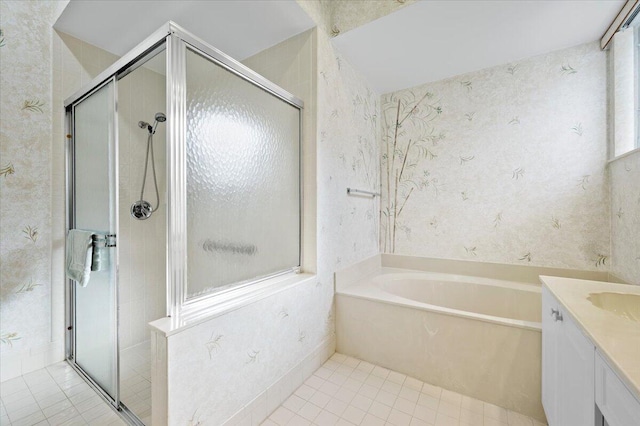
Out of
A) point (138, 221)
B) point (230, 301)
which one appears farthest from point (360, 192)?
point (138, 221)

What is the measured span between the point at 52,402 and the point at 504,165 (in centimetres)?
329

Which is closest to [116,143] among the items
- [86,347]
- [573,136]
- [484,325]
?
[86,347]

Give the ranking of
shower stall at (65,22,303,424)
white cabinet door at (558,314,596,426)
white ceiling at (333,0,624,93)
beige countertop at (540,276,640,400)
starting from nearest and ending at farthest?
1. beige countertop at (540,276,640,400)
2. white cabinet door at (558,314,596,426)
3. shower stall at (65,22,303,424)
4. white ceiling at (333,0,624,93)

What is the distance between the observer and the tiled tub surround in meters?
1.39

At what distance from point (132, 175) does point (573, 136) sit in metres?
2.99

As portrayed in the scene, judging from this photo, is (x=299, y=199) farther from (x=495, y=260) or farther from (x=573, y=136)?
(x=573, y=136)

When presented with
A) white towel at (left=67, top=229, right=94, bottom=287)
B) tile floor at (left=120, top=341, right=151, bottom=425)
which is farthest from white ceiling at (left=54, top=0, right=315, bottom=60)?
tile floor at (left=120, top=341, right=151, bottom=425)

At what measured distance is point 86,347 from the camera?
1585 millimetres

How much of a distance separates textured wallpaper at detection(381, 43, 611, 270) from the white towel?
2.28 m

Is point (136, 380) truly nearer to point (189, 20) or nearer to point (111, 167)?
point (111, 167)

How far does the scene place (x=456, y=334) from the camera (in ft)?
5.04

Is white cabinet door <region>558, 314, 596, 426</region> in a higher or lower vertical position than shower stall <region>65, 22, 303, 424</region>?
lower

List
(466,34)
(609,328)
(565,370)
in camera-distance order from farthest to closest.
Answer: (466,34) → (565,370) → (609,328)

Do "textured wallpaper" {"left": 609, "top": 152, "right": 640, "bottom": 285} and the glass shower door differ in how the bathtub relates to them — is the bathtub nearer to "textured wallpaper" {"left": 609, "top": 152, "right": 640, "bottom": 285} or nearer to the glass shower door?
"textured wallpaper" {"left": 609, "top": 152, "right": 640, "bottom": 285}
